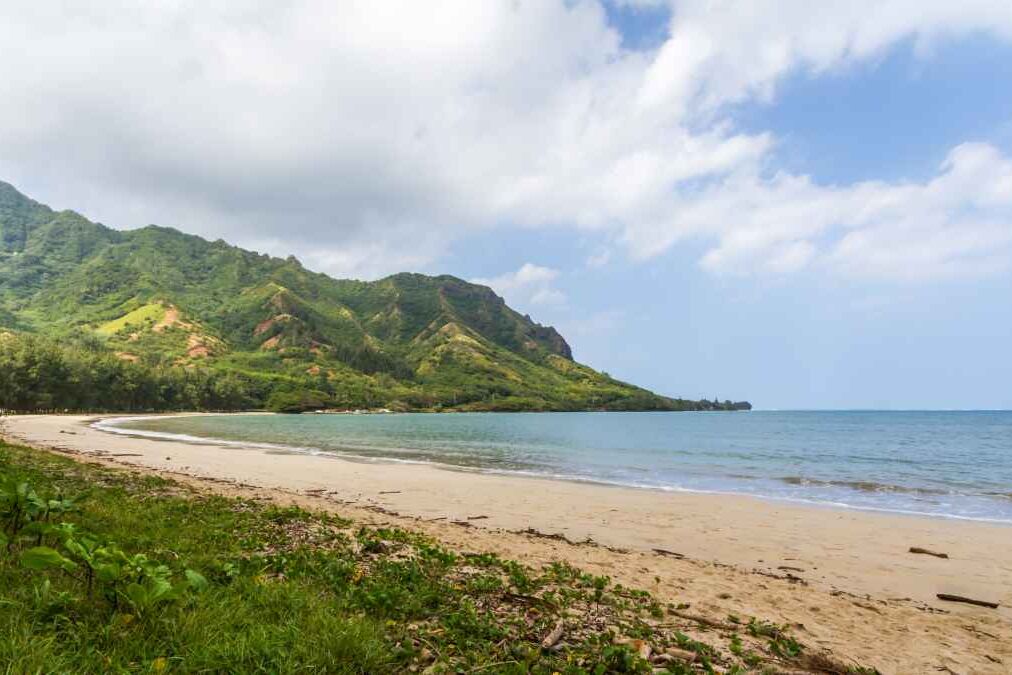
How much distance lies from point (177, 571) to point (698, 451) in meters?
58.6

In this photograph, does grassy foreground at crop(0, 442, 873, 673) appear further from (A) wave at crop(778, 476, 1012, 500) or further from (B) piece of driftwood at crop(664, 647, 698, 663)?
(A) wave at crop(778, 476, 1012, 500)

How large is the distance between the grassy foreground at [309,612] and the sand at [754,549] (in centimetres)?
200

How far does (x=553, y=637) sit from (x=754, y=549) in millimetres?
12357

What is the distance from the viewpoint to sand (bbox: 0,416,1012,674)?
9.51 m

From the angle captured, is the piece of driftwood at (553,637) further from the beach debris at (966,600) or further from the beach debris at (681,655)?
the beach debris at (966,600)

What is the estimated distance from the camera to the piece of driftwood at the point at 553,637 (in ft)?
22.6

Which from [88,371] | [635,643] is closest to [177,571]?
[635,643]

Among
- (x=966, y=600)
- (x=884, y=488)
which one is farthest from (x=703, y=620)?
(x=884, y=488)

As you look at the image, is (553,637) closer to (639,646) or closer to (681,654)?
(639,646)

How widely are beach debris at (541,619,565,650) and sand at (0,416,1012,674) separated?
3.55m

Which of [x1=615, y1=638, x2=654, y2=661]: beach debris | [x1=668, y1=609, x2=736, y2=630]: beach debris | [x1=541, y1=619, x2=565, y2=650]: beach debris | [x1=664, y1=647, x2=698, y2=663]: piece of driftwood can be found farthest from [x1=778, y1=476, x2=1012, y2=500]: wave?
[x1=541, y1=619, x2=565, y2=650]: beach debris

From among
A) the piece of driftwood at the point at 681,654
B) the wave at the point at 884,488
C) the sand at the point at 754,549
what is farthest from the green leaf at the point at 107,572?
the wave at the point at 884,488

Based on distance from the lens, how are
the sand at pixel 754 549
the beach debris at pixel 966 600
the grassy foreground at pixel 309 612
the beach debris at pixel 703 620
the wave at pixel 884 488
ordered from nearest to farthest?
the grassy foreground at pixel 309 612
the beach debris at pixel 703 620
the sand at pixel 754 549
the beach debris at pixel 966 600
the wave at pixel 884 488

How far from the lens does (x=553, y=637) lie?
23.2 ft
